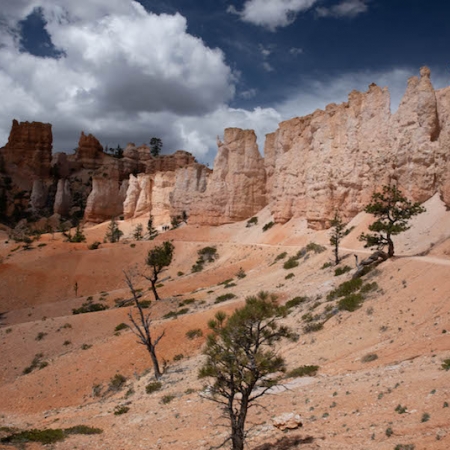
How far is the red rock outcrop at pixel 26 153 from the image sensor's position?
295ft

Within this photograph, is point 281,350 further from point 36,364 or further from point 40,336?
point 40,336

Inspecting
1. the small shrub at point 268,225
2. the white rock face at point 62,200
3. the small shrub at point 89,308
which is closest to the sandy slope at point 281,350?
the small shrub at point 89,308

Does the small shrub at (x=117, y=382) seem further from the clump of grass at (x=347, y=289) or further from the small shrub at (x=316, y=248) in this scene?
the small shrub at (x=316, y=248)

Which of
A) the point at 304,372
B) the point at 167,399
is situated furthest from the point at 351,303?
the point at 167,399

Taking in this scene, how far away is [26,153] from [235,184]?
194ft

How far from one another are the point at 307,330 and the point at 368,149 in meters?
23.9

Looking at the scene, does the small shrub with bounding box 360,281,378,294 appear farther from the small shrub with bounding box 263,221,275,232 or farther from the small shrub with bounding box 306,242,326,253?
the small shrub with bounding box 263,221,275,232

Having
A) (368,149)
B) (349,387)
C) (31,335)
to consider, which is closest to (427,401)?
(349,387)

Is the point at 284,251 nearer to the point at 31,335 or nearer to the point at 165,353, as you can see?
Answer: the point at 165,353

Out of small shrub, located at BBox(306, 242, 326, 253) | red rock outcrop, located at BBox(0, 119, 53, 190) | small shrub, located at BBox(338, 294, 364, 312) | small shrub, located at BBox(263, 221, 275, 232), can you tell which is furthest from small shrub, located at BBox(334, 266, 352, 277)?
red rock outcrop, located at BBox(0, 119, 53, 190)

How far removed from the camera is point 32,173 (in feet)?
297

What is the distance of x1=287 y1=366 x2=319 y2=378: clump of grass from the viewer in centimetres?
1257

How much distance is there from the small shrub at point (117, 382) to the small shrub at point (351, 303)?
10430mm

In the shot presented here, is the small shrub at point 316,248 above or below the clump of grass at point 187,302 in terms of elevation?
above
